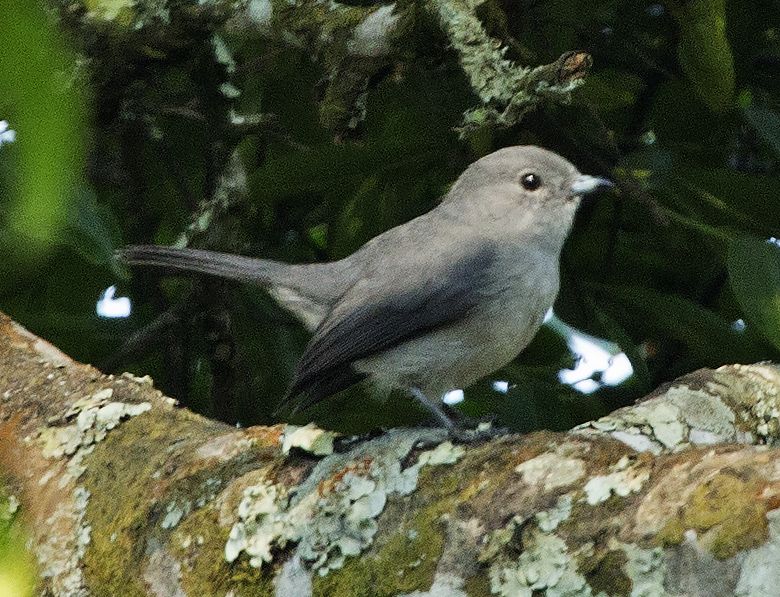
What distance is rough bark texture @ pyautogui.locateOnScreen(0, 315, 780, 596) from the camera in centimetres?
136

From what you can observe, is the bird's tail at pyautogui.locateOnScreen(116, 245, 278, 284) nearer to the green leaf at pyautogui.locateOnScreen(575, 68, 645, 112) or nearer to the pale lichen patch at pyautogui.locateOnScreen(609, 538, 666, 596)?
the green leaf at pyautogui.locateOnScreen(575, 68, 645, 112)

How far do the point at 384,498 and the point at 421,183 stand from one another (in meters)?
1.45

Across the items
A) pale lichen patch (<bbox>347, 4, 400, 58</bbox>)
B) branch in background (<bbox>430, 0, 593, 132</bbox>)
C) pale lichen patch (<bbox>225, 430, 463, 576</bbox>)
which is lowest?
pale lichen patch (<bbox>225, 430, 463, 576</bbox>)

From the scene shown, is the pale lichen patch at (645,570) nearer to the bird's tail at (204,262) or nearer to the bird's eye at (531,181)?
the bird's tail at (204,262)

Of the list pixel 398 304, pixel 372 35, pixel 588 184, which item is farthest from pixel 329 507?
pixel 588 184

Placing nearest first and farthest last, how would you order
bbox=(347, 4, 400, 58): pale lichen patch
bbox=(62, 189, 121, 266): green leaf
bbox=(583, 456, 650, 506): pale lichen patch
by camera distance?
bbox=(583, 456, 650, 506): pale lichen patch, bbox=(62, 189, 121, 266): green leaf, bbox=(347, 4, 400, 58): pale lichen patch

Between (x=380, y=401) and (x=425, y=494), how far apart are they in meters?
1.20

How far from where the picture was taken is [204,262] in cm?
290

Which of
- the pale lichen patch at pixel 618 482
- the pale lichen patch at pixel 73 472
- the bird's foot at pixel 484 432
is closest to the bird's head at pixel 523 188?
the bird's foot at pixel 484 432

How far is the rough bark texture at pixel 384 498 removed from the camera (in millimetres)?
1357

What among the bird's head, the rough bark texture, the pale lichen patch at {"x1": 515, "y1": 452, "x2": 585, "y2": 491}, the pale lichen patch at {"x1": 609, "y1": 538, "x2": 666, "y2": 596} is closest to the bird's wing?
the bird's head

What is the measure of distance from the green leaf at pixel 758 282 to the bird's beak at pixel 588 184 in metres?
0.49

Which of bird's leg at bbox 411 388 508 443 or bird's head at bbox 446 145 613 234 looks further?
bird's head at bbox 446 145 613 234

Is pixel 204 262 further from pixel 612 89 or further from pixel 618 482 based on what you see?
pixel 618 482
